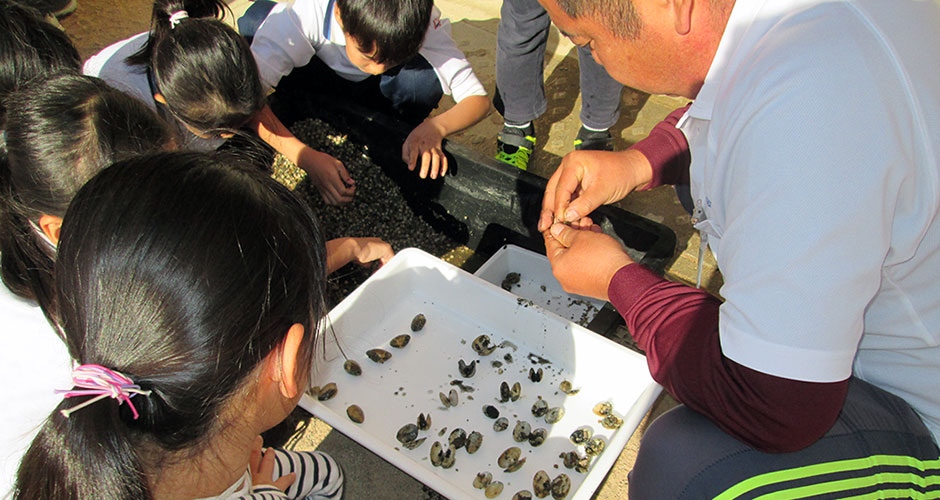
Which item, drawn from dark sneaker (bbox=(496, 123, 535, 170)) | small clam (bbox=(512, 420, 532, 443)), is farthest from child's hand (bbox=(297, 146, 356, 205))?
small clam (bbox=(512, 420, 532, 443))

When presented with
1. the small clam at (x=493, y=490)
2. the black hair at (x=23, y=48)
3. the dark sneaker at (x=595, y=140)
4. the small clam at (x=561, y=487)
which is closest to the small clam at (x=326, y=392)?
the small clam at (x=493, y=490)

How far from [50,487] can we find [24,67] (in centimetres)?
99

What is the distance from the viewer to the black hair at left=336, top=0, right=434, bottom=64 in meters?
1.57

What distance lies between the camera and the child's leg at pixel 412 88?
198 centimetres

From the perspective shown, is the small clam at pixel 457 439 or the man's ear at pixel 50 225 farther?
the small clam at pixel 457 439

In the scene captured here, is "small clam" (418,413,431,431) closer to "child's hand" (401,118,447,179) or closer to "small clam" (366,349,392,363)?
"small clam" (366,349,392,363)

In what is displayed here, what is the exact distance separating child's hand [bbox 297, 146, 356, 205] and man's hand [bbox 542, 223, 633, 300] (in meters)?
0.80

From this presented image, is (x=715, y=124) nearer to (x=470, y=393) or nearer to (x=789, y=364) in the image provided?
(x=789, y=364)

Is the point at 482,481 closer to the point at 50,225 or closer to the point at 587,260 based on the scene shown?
the point at 587,260

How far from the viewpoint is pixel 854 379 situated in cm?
93

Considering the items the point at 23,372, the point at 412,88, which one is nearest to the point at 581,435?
the point at 23,372

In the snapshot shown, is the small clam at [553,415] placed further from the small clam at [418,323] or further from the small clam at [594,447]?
the small clam at [418,323]

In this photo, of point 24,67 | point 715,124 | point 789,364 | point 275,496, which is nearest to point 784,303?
point 789,364

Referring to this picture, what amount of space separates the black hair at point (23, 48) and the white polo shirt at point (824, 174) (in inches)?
51.2
